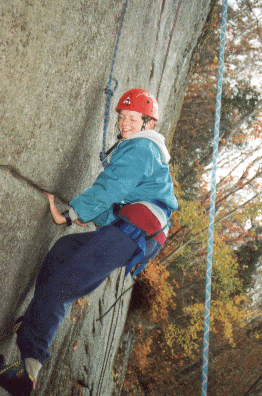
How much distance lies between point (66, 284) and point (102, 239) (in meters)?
0.38

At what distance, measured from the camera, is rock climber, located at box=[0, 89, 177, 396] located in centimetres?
178

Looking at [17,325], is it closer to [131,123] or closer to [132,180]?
[132,180]

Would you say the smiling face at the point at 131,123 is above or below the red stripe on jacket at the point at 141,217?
above

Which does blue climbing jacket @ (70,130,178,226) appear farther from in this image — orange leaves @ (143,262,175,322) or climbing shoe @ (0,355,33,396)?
orange leaves @ (143,262,175,322)

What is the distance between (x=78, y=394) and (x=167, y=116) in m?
5.82

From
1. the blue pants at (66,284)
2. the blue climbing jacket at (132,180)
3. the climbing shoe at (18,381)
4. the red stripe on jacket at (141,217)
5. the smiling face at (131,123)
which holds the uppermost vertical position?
the smiling face at (131,123)

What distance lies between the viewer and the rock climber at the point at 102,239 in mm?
1783

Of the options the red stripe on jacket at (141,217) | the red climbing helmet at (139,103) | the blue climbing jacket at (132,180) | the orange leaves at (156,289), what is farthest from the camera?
the orange leaves at (156,289)

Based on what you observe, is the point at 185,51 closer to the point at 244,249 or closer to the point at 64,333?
the point at 64,333

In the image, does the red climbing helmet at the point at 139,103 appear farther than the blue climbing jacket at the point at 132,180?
→ Yes

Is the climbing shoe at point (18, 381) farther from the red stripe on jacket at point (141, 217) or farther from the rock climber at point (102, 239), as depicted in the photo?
the red stripe on jacket at point (141, 217)

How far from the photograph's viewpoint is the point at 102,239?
1.89 metres

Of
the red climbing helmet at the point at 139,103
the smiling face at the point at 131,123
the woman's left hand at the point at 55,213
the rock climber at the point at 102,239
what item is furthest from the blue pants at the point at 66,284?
the red climbing helmet at the point at 139,103

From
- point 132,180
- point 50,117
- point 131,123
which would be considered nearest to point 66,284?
point 132,180
